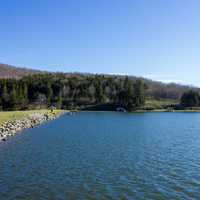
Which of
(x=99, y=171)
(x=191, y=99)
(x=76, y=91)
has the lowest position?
(x=99, y=171)

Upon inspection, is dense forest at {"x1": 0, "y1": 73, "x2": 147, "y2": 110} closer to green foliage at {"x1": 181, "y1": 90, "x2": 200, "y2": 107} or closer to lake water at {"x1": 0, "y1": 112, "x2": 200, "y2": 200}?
green foliage at {"x1": 181, "y1": 90, "x2": 200, "y2": 107}

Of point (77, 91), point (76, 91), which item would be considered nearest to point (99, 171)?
point (77, 91)

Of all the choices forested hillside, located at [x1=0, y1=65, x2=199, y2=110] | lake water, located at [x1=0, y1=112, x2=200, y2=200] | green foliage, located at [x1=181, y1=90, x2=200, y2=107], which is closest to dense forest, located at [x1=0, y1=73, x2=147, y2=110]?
forested hillside, located at [x1=0, y1=65, x2=199, y2=110]

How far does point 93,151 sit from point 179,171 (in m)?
12.2

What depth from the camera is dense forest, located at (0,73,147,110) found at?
490 ft

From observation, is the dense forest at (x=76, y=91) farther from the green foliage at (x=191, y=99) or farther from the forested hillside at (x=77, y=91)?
the green foliage at (x=191, y=99)

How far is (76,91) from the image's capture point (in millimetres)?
173500

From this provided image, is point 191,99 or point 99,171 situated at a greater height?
point 191,99

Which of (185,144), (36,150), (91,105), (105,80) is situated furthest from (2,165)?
(105,80)

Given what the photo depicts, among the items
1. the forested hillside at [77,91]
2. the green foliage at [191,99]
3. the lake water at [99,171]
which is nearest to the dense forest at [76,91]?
the forested hillside at [77,91]

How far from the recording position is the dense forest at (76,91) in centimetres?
14938

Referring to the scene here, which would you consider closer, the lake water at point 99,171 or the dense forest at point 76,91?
the lake water at point 99,171

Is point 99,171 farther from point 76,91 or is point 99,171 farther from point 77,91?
point 76,91

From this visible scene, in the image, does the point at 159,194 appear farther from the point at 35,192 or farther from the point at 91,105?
the point at 91,105
